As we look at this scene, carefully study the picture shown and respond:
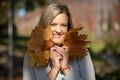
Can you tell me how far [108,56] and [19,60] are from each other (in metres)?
3.01

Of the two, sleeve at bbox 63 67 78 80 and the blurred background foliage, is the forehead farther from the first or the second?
the blurred background foliage

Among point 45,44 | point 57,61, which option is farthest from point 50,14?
point 57,61

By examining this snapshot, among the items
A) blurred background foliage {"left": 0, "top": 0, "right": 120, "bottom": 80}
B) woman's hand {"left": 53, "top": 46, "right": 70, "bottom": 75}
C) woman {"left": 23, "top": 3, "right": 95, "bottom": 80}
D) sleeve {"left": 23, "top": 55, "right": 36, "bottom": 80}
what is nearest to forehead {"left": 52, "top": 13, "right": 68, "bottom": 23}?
woman {"left": 23, "top": 3, "right": 95, "bottom": 80}

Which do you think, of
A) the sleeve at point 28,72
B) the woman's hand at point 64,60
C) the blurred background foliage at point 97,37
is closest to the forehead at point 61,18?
the woman's hand at point 64,60

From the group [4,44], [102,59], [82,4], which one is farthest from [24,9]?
[102,59]

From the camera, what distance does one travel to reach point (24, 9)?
34.2m

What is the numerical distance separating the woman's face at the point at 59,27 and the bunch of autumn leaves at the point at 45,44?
0.10 ft

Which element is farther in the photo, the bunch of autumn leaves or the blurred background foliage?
the blurred background foliage

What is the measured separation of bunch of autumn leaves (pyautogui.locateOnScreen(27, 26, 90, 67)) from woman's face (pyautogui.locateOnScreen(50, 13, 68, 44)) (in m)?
0.03

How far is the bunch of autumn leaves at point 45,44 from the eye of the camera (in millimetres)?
2906

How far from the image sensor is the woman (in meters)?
2.91

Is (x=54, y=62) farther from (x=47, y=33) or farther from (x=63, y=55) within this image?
(x=47, y=33)

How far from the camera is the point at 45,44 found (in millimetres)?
2922

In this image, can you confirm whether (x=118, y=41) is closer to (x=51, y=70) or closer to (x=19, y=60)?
(x=19, y=60)
